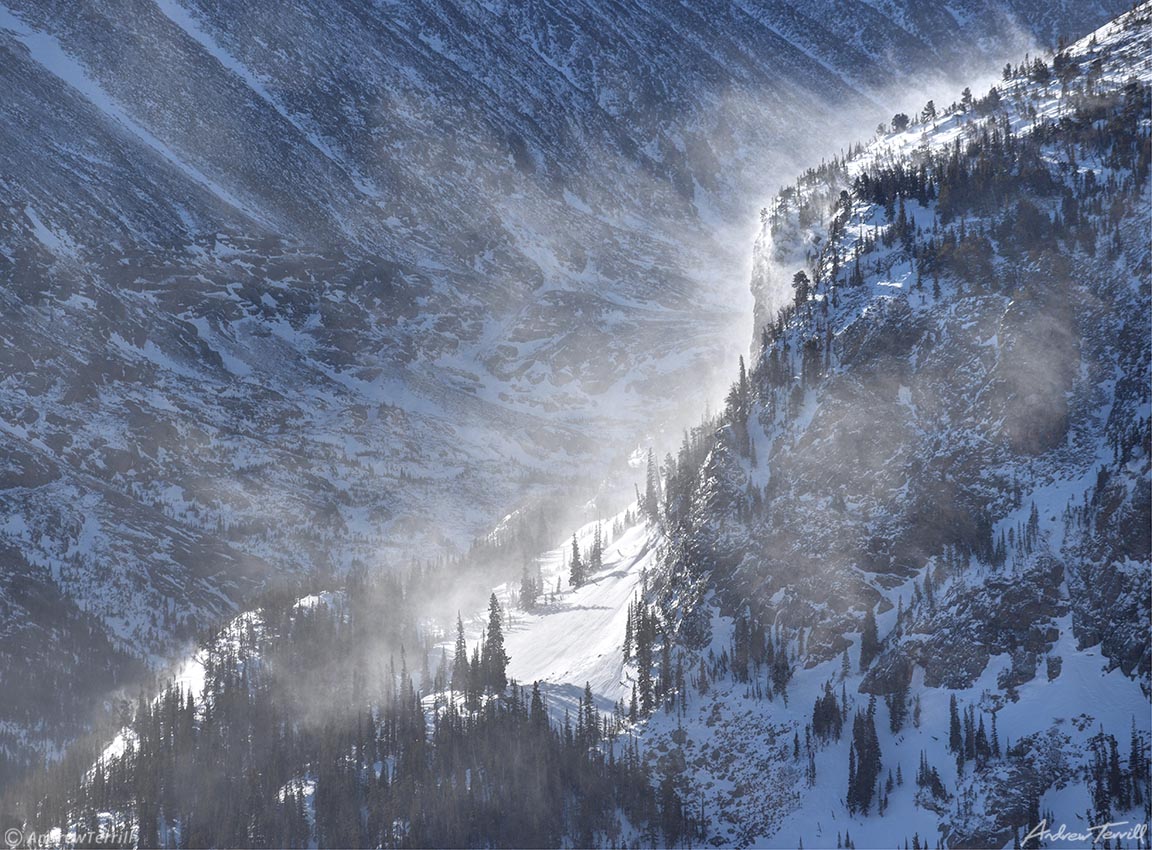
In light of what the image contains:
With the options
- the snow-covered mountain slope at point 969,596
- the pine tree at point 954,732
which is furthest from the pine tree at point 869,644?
the pine tree at point 954,732

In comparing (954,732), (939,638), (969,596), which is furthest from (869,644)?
(954,732)

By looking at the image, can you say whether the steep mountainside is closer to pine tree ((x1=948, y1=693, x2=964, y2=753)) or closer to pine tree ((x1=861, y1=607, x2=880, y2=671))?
pine tree ((x1=861, y1=607, x2=880, y2=671))

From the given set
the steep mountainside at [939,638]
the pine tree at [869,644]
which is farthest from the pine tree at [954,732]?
the pine tree at [869,644]

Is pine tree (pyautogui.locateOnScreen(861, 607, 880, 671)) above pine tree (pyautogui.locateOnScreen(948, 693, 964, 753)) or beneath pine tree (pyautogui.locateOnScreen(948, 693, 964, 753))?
above

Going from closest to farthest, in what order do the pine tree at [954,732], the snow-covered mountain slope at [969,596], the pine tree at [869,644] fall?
the snow-covered mountain slope at [969,596], the pine tree at [954,732], the pine tree at [869,644]

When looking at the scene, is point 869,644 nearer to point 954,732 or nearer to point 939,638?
point 939,638

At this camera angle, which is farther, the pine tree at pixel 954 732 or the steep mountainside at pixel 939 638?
the pine tree at pixel 954 732

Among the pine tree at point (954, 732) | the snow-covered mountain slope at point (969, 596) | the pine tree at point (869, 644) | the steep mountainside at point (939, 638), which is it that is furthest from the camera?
the pine tree at point (869, 644)

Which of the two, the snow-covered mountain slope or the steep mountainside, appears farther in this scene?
the steep mountainside

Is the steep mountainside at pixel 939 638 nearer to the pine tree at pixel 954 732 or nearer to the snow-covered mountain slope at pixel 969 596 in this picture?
the snow-covered mountain slope at pixel 969 596

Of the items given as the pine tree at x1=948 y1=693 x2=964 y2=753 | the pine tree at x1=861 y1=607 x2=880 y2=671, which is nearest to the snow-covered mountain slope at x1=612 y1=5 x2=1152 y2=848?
the pine tree at x1=861 y1=607 x2=880 y2=671

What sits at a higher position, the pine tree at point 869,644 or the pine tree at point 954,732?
the pine tree at point 869,644
